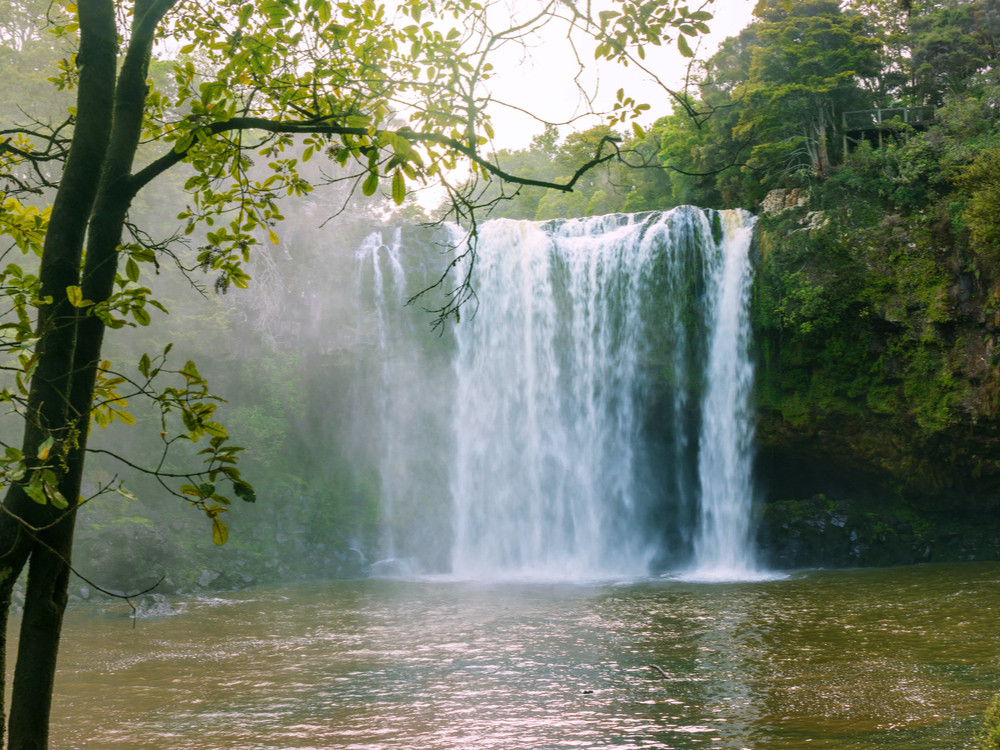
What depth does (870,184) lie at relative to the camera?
58.0ft

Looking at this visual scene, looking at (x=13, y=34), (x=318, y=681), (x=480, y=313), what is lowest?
(x=318, y=681)

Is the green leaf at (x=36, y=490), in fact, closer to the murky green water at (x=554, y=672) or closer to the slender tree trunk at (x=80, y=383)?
the slender tree trunk at (x=80, y=383)

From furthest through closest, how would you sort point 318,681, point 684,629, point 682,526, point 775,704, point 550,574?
point 682,526 < point 550,574 < point 684,629 < point 318,681 < point 775,704

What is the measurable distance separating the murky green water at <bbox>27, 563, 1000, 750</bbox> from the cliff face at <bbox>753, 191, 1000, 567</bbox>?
12.8ft

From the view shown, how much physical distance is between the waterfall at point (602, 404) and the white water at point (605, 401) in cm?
3

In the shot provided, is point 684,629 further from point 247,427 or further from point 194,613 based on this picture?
point 247,427

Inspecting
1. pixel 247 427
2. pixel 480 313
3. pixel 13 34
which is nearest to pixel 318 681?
pixel 247 427

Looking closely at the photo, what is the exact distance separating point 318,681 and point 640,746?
3886 millimetres

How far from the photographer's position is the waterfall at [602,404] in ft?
60.0

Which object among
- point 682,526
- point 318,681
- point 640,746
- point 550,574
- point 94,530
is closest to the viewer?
point 640,746

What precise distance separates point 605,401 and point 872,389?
599cm

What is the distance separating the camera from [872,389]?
17.1 metres

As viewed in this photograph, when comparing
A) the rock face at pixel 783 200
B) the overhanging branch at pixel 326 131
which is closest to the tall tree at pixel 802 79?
the rock face at pixel 783 200

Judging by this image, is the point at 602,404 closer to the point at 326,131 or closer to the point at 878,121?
the point at 878,121
